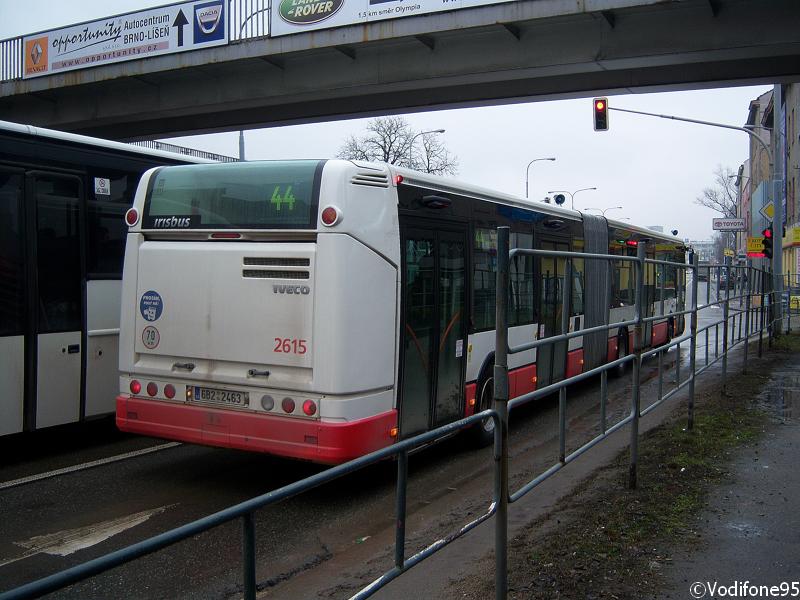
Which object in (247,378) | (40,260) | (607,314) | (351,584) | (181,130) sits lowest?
(351,584)

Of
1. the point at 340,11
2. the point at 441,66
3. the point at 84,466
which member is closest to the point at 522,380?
the point at 84,466

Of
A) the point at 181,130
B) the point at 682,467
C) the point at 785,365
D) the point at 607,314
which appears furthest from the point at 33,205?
the point at 181,130

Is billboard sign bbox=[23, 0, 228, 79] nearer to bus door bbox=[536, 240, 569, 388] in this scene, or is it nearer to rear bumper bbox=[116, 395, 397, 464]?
rear bumper bbox=[116, 395, 397, 464]

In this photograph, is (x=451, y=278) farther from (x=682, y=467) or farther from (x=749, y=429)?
(x=749, y=429)

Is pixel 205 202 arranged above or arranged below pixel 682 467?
above

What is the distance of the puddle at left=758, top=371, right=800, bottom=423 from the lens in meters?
9.27

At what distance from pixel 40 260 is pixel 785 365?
491 inches

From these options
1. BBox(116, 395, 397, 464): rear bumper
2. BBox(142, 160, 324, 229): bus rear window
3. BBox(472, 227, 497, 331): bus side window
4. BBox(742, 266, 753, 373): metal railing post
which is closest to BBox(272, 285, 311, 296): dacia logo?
BBox(142, 160, 324, 229): bus rear window

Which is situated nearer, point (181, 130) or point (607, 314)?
point (607, 314)

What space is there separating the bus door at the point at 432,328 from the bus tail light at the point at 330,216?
90cm

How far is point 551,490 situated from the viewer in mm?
6410

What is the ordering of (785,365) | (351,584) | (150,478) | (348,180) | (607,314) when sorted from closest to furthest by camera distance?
(351,584) → (607,314) → (348,180) → (150,478) → (785,365)

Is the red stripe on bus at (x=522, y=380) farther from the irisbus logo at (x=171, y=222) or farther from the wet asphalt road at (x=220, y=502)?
the irisbus logo at (x=171, y=222)

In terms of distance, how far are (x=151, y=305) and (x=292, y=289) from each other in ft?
4.81
